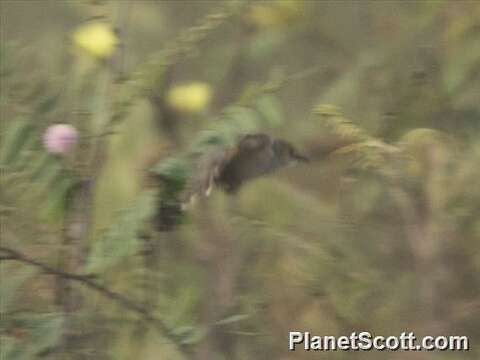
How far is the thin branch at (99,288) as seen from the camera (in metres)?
1.70

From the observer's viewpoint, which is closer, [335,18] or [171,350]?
[171,350]

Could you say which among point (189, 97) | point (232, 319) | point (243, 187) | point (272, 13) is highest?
point (272, 13)

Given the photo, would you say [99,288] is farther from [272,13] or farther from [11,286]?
[272,13]

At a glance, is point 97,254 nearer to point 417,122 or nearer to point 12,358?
point 12,358

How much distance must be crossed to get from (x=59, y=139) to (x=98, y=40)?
0.54 feet

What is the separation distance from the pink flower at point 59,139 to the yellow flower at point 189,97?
0.64 ft

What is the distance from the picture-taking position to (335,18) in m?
1.89

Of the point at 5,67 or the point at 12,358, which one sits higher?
the point at 5,67

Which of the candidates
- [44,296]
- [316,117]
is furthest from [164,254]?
[316,117]

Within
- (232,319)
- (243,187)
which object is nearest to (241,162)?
(243,187)

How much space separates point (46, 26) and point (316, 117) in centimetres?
45

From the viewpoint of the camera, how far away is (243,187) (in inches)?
71.6

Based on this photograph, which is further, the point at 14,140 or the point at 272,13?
the point at 272,13

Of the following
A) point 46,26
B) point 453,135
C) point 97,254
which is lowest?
point 97,254
